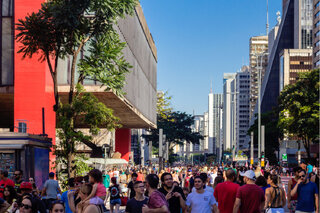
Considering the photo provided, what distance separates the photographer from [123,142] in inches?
2438

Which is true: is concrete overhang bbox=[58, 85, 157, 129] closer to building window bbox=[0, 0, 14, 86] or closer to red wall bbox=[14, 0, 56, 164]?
red wall bbox=[14, 0, 56, 164]

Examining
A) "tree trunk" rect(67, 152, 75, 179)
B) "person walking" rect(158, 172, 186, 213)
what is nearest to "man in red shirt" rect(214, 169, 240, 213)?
"person walking" rect(158, 172, 186, 213)

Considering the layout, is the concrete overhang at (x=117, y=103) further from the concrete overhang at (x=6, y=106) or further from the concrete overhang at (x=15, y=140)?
the concrete overhang at (x=15, y=140)

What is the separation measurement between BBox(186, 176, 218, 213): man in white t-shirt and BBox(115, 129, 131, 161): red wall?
167 ft

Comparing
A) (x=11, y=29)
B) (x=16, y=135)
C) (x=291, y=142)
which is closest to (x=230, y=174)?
(x=16, y=135)

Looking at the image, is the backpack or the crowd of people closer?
the crowd of people

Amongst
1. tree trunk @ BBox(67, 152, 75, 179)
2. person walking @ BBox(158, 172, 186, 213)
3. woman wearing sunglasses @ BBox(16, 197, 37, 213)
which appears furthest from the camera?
tree trunk @ BBox(67, 152, 75, 179)

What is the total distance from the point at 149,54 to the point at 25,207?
163ft

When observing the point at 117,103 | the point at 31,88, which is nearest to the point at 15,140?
the point at 31,88

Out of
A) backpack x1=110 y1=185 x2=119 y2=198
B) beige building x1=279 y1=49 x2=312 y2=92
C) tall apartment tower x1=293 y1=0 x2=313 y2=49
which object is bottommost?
backpack x1=110 y1=185 x2=119 y2=198

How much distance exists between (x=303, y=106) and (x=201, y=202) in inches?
1875

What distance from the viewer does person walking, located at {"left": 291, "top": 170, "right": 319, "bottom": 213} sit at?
458 inches

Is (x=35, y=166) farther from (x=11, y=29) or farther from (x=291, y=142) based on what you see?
(x=291, y=142)

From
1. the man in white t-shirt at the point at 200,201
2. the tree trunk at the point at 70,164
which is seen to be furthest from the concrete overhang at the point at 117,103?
the man in white t-shirt at the point at 200,201
